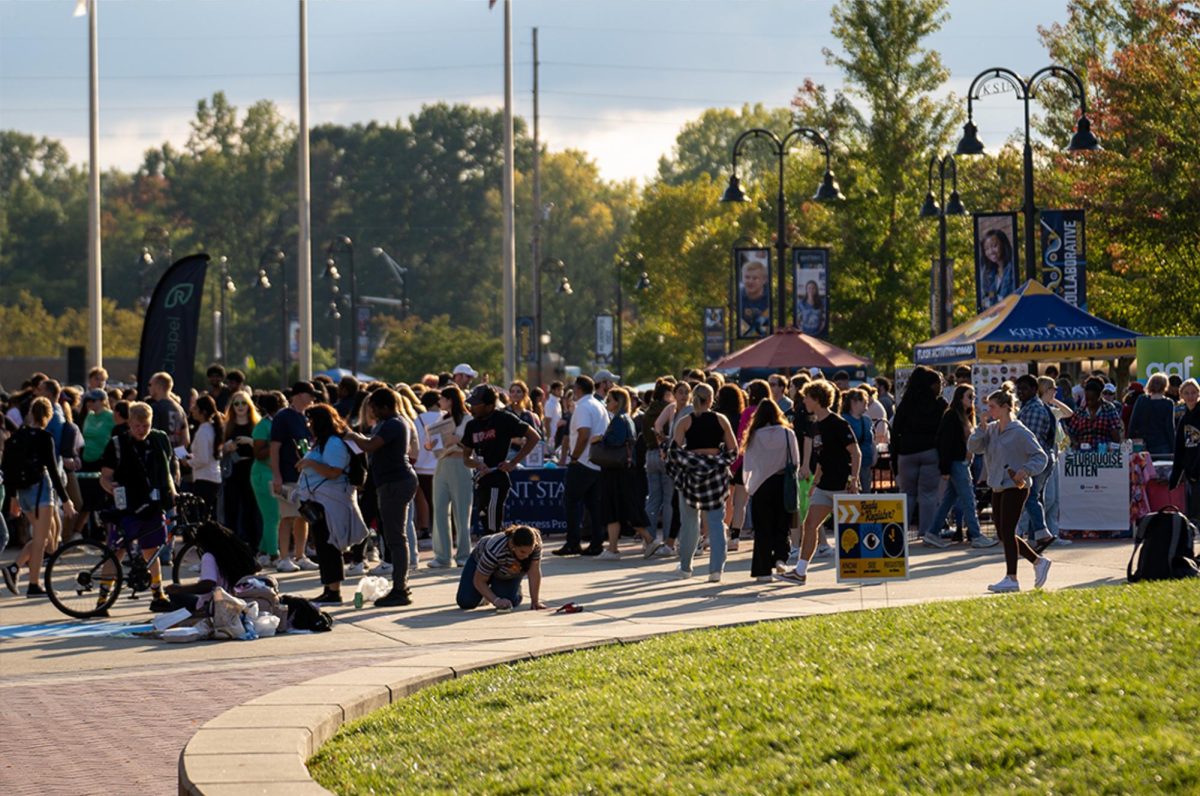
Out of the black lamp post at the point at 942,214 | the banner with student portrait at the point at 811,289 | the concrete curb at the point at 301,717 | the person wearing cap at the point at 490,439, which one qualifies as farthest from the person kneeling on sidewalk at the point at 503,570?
the black lamp post at the point at 942,214

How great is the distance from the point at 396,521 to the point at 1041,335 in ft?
49.2

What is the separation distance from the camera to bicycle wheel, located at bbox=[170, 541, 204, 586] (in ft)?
56.9

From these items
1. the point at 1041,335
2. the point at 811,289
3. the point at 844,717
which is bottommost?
the point at 844,717

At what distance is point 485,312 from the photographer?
4870 inches

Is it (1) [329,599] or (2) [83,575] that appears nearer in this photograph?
(2) [83,575]

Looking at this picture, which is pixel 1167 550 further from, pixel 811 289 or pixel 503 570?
pixel 811 289

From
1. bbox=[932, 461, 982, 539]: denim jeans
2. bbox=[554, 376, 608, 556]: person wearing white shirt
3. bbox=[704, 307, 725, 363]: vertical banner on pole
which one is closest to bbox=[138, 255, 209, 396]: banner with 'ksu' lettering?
bbox=[554, 376, 608, 556]: person wearing white shirt

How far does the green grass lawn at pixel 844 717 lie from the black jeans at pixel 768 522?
6114 millimetres

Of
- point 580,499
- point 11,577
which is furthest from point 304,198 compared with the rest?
point 11,577

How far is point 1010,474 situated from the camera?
15148mm

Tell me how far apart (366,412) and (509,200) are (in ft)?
86.9

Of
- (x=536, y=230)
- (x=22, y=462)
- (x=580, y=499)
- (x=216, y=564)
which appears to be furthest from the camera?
(x=536, y=230)

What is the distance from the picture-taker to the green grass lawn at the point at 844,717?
272 inches

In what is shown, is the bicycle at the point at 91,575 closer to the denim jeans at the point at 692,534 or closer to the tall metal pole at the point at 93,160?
the denim jeans at the point at 692,534
